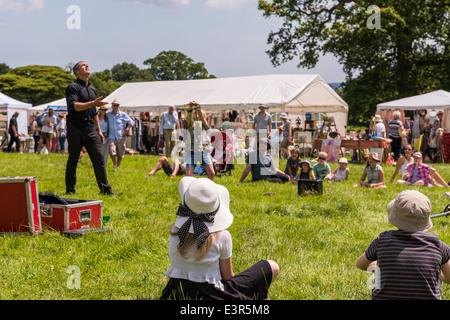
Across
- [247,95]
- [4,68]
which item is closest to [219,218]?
[247,95]

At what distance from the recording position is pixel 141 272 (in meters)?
4.19

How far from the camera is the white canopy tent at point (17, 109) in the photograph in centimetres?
2384

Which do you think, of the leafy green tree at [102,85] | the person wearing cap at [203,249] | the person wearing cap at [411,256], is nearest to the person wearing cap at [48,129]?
the person wearing cap at [203,249]

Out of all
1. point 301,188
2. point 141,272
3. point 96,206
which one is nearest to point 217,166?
point 301,188

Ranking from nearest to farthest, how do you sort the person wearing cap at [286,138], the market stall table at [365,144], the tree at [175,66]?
the market stall table at [365,144] < the person wearing cap at [286,138] < the tree at [175,66]

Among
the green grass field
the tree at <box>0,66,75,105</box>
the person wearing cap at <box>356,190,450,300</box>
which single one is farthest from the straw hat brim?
the tree at <box>0,66,75,105</box>

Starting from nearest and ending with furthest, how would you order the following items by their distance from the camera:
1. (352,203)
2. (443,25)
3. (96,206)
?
(96,206) < (352,203) < (443,25)

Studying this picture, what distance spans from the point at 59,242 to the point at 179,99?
1827 cm

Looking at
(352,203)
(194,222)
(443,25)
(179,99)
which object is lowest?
(352,203)

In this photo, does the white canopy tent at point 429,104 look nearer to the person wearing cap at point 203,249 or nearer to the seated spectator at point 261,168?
the seated spectator at point 261,168

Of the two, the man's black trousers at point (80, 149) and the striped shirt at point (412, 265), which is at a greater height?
the man's black trousers at point (80, 149)

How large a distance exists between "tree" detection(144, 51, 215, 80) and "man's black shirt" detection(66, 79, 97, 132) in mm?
82301

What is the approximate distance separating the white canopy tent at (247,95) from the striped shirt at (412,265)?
16899mm
